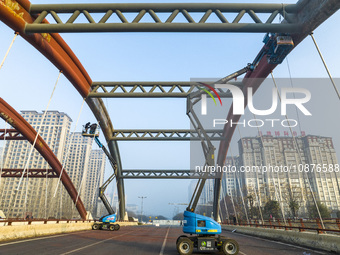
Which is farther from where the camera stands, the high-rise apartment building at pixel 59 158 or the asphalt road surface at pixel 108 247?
the high-rise apartment building at pixel 59 158

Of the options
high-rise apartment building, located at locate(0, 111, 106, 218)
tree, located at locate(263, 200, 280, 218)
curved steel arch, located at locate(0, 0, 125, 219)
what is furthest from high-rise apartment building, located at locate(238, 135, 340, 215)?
curved steel arch, located at locate(0, 0, 125, 219)

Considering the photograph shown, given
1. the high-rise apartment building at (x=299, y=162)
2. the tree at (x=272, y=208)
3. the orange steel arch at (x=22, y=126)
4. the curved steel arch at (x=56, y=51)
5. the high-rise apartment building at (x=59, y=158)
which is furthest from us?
the high-rise apartment building at (x=299, y=162)

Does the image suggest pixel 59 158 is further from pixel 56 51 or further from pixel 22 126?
pixel 56 51

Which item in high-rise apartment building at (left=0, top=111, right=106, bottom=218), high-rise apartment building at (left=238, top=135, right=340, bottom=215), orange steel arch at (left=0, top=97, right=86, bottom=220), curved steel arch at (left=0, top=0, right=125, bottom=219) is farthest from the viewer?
high-rise apartment building at (left=238, top=135, right=340, bottom=215)

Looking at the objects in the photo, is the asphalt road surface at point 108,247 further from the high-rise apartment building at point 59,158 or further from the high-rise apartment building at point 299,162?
the high-rise apartment building at point 299,162

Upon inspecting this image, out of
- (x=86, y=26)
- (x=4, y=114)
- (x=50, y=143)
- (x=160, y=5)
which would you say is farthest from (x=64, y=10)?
(x=50, y=143)

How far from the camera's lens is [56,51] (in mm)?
15406

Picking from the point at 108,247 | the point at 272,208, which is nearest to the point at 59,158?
the point at 272,208

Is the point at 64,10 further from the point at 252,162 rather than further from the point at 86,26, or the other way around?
the point at 252,162

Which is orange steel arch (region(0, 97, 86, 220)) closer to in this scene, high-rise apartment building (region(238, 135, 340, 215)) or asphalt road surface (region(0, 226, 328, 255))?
asphalt road surface (region(0, 226, 328, 255))

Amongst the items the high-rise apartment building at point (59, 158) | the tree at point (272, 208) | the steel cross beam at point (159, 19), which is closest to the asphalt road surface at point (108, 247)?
the steel cross beam at point (159, 19)

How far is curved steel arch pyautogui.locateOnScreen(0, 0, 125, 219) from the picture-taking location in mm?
10625

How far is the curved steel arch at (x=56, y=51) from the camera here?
10.6 metres

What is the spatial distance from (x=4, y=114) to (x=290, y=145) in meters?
122
